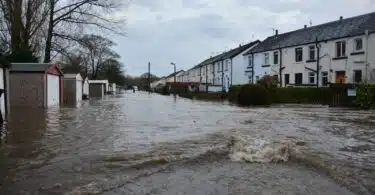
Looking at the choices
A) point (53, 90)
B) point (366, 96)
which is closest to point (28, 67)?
point (53, 90)

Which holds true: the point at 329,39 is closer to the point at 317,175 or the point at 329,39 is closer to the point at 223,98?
the point at 223,98

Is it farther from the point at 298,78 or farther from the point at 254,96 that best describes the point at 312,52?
the point at 254,96

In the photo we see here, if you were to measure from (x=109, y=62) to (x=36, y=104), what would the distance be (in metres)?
66.1

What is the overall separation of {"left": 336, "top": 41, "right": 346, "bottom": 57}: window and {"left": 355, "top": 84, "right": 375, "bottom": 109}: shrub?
855 centimetres

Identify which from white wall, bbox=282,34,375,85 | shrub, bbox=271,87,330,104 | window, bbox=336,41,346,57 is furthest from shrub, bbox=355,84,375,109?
window, bbox=336,41,346,57

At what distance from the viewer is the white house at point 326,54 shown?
113 ft

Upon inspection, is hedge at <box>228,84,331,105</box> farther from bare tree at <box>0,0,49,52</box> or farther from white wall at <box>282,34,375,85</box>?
bare tree at <box>0,0,49,52</box>

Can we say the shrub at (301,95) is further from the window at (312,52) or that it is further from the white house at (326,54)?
the window at (312,52)

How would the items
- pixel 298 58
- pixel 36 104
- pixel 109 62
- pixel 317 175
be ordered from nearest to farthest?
pixel 317 175 → pixel 36 104 → pixel 298 58 → pixel 109 62

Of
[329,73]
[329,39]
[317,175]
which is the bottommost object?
[317,175]

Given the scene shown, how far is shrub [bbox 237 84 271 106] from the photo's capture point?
1293 inches

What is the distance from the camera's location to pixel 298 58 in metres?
42.2

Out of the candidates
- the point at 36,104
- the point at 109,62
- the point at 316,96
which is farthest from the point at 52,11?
the point at 109,62

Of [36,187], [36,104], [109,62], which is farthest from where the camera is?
[109,62]
